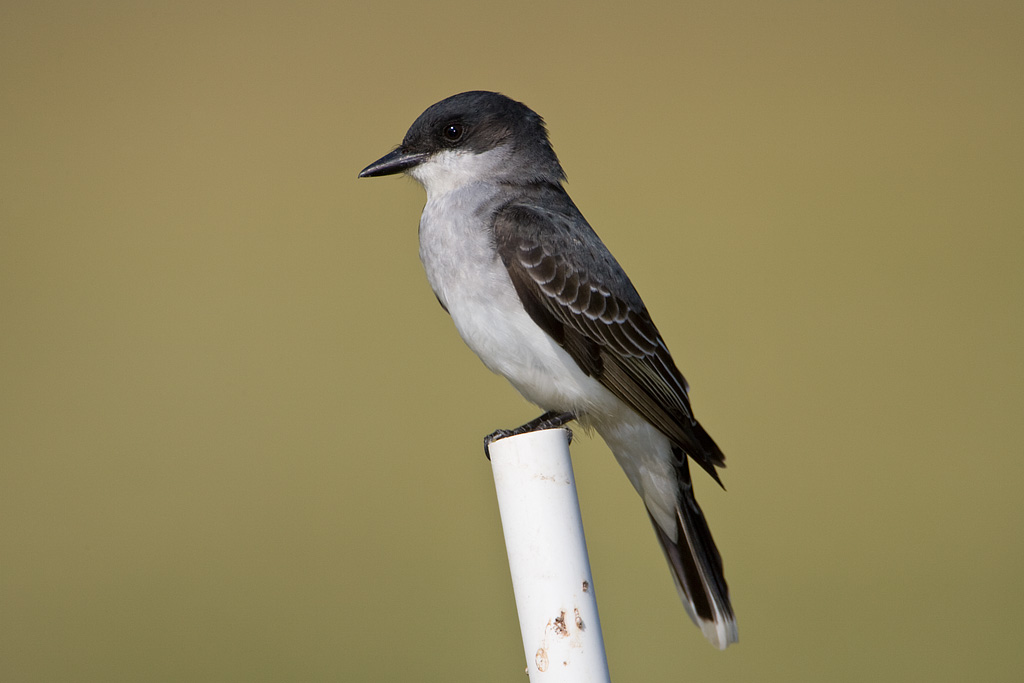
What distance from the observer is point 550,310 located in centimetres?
317

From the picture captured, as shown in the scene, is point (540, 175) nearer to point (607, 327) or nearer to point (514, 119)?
point (514, 119)

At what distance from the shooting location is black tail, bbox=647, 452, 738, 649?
11.0 ft

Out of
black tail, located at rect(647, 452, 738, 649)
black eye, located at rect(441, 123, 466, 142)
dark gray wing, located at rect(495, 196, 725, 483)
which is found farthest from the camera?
black eye, located at rect(441, 123, 466, 142)

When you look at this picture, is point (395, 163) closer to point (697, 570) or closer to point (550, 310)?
→ point (550, 310)

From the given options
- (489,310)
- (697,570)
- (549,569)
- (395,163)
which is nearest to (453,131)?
(395,163)

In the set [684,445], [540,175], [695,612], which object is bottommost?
[695,612]

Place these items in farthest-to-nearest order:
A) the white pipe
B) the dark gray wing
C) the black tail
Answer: the black tail
the dark gray wing
the white pipe

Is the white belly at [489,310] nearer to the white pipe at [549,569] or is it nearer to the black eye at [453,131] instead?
the black eye at [453,131]

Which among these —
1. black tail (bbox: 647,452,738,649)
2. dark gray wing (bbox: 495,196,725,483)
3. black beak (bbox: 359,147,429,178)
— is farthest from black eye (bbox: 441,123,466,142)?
black tail (bbox: 647,452,738,649)

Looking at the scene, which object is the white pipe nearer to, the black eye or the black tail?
the black tail

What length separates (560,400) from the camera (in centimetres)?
342

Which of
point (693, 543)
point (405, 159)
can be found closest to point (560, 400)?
point (693, 543)

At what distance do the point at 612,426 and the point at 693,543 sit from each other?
514 mm

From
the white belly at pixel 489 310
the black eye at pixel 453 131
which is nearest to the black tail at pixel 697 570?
the white belly at pixel 489 310
